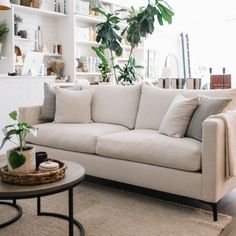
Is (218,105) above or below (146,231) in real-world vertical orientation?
above

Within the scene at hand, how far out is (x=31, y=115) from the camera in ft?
11.9

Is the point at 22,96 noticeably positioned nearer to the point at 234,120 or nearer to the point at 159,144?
the point at 159,144

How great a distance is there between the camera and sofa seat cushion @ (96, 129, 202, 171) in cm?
243

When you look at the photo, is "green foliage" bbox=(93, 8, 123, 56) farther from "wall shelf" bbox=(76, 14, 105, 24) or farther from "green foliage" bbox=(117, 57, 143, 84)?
"green foliage" bbox=(117, 57, 143, 84)

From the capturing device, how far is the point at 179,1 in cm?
679

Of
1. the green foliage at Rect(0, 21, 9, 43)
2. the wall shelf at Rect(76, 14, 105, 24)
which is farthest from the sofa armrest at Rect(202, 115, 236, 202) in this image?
the wall shelf at Rect(76, 14, 105, 24)

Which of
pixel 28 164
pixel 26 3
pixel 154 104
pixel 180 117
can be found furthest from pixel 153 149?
pixel 26 3

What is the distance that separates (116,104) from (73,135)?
68 cm

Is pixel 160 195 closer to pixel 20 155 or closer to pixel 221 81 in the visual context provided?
pixel 20 155

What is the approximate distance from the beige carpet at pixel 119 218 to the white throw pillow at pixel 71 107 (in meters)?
0.91

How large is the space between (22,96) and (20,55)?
79cm

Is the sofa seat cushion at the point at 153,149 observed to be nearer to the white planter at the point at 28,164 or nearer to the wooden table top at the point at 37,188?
the wooden table top at the point at 37,188


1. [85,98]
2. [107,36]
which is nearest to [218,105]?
[85,98]

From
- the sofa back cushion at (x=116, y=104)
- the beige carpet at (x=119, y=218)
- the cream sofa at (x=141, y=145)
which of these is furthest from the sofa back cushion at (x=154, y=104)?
the beige carpet at (x=119, y=218)
